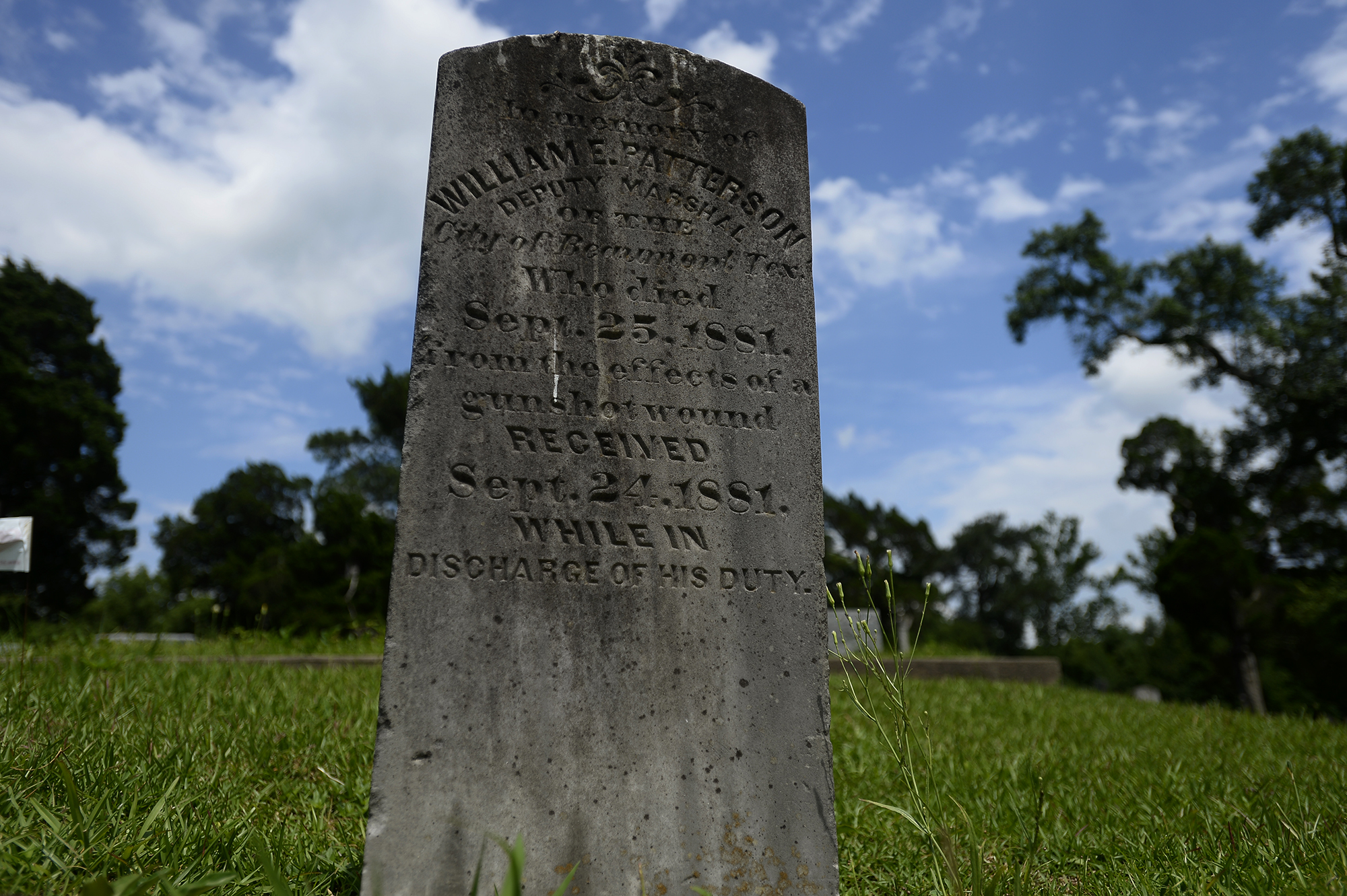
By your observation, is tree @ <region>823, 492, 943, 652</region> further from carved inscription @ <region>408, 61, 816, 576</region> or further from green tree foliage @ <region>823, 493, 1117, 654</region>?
carved inscription @ <region>408, 61, 816, 576</region>

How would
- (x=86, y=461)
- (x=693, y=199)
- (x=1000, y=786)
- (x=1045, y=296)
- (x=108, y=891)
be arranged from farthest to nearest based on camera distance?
(x=86, y=461)
(x=1045, y=296)
(x=1000, y=786)
(x=693, y=199)
(x=108, y=891)

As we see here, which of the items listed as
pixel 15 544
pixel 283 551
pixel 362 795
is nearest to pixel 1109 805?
pixel 362 795

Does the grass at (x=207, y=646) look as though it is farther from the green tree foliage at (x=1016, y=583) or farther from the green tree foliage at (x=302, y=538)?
the green tree foliage at (x=1016, y=583)

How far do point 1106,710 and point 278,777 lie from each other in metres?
7.10

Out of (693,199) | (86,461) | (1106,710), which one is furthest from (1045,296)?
(86,461)

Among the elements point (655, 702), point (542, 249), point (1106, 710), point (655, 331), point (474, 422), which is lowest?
point (1106, 710)

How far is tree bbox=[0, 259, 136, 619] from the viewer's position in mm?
21734

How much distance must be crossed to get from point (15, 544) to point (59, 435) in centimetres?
2324

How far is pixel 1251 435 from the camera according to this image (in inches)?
650

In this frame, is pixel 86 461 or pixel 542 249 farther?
pixel 86 461

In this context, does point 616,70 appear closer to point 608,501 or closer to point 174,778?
point 608,501

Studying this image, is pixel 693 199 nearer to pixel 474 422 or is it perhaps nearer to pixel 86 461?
pixel 474 422

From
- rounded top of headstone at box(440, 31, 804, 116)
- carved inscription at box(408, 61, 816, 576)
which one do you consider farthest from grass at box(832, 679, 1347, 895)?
rounded top of headstone at box(440, 31, 804, 116)

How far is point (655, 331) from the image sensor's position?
274 cm
